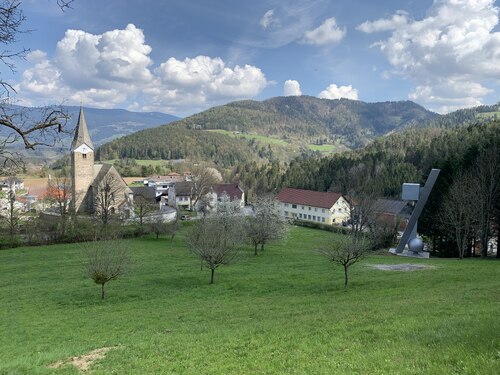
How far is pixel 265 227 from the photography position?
40.7m

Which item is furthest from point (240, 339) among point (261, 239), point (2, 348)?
point (261, 239)

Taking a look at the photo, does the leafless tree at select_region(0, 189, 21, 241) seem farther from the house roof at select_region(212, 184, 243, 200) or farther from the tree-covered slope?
the tree-covered slope

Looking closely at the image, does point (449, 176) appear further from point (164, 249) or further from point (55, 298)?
point (55, 298)

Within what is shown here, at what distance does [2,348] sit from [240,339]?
885 cm

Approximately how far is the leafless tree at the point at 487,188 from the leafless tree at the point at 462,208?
1.66 feet

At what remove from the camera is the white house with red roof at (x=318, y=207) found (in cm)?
7756

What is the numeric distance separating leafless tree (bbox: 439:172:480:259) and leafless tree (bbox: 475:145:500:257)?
506 millimetres

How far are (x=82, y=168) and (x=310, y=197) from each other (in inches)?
1847

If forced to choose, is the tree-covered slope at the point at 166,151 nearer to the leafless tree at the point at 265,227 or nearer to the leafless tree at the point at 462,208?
the leafless tree at the point at 265,227

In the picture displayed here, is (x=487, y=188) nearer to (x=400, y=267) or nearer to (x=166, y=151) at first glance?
(x=400, y=267)

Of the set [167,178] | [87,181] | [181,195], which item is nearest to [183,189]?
[181,195]

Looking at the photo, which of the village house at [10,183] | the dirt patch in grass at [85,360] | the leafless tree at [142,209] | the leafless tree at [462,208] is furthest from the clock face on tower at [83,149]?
the dirt patch in grass at [85,360]

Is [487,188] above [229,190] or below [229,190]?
above

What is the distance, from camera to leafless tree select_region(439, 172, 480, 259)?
108 ft
